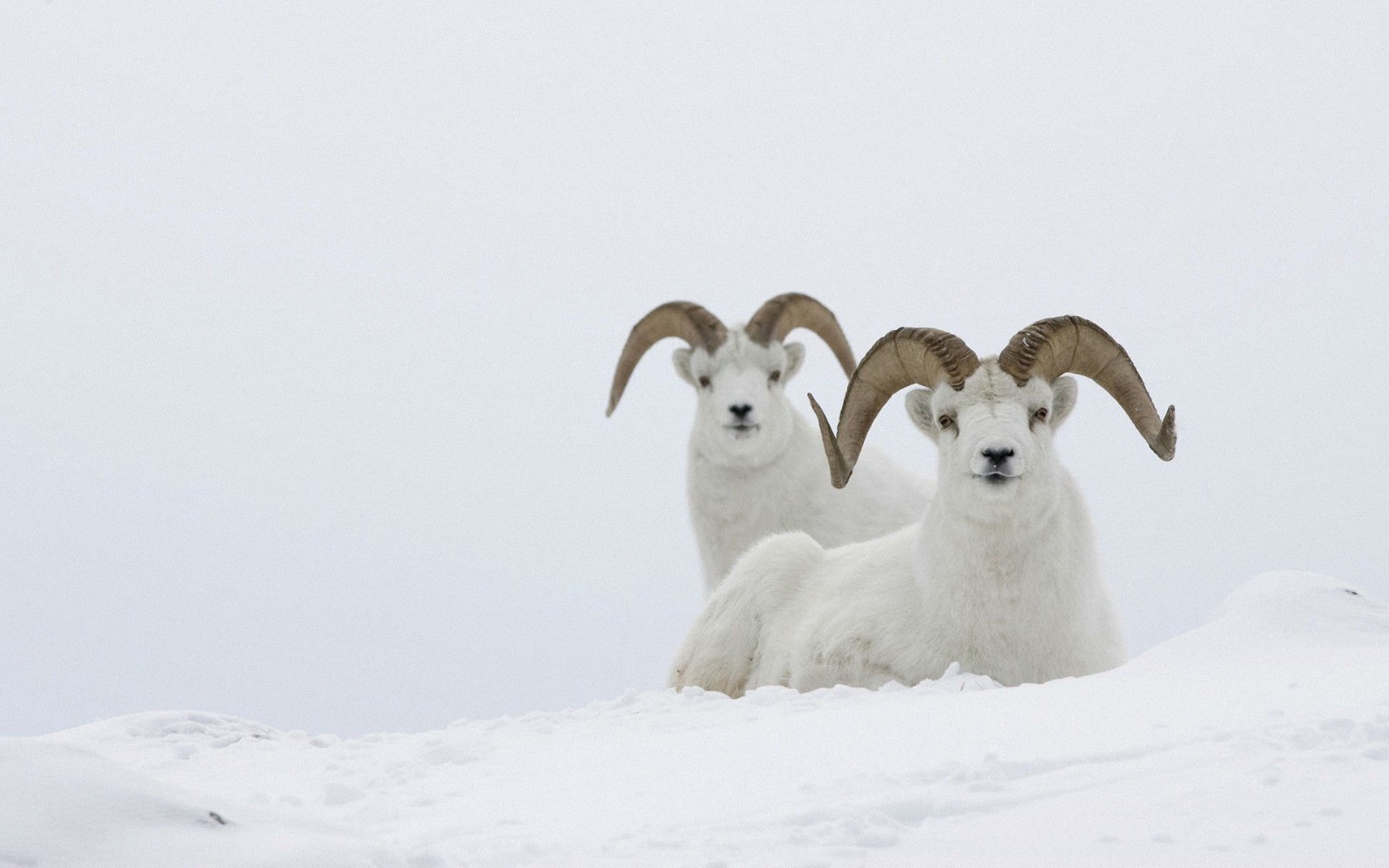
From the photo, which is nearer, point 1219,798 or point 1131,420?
point 1219,798

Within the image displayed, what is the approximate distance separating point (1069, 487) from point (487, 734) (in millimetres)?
3515

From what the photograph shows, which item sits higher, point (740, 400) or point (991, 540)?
point (740, 400)

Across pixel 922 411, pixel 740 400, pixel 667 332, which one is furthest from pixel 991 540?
pixel 667 332

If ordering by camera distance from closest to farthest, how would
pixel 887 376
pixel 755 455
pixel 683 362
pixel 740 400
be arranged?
pixel 887 376 < pixel 740 400 < pixel 755 455 < pixel 683 362

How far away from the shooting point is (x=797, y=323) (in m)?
12.9

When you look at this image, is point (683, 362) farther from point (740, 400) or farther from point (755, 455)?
point (755, 455)

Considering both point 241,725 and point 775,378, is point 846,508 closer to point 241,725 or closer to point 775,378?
point 775,378

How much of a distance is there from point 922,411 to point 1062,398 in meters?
0.72

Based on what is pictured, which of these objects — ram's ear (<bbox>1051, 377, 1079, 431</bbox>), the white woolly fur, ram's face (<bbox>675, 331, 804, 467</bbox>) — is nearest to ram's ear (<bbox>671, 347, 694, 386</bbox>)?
ram's face (<bbox>675, 331, 804, 467</bbox>)

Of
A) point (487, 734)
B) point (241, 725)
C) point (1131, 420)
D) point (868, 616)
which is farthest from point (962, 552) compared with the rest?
point (241, 725)

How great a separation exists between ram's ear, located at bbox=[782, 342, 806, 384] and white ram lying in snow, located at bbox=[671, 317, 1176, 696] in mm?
4208

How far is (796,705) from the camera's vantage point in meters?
6.39

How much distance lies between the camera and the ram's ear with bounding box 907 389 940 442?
27.2 ft

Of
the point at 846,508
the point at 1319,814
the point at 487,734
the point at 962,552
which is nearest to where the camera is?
the point at 1319,814
